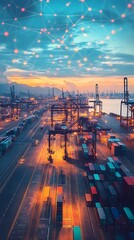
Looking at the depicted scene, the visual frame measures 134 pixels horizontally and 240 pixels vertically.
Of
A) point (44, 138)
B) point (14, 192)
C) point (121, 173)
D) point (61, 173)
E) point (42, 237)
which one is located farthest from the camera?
point (44, 138)

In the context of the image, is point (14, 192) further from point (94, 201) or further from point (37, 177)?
point (94, 201)

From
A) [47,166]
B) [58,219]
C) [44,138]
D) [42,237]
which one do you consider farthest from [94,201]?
[44,138]

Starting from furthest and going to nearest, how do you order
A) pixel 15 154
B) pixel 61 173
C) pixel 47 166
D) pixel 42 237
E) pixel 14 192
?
pixel 15 154
pixel 47 166
pixel 61 173
pixel 14 192
pixel 42 237

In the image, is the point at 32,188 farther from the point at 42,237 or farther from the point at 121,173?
the point at 121,173

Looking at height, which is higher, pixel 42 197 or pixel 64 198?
pixel 42 197

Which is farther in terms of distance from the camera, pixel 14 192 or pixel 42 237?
pixel 14 192

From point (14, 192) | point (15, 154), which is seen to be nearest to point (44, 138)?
point (15, 154)
